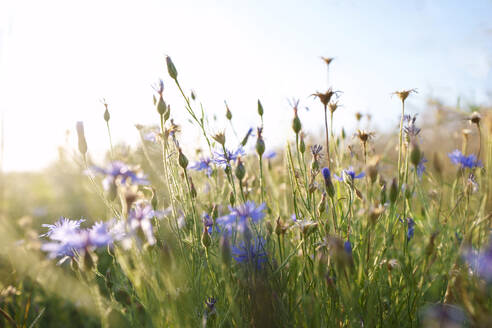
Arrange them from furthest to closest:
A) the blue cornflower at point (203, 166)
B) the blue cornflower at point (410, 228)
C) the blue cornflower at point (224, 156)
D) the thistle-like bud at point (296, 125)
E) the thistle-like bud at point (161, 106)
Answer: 1. the blue cornflower at point (203, 166)
2. the blue cornflower at point (410, 228)
3. the blue cornflower at point (224, 156)
4. the thistle-like bud at point (296, 125)
5. the thistle-like bud at point (161, 106)

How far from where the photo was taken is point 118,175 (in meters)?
0.93

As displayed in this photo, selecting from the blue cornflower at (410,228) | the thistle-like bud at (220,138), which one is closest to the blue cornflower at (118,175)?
the thistle-like bud at (220,138)

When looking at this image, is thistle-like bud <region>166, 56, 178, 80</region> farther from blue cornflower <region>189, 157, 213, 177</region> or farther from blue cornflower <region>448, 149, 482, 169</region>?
blue cornflower <region>448, 149, 482, 169</region>

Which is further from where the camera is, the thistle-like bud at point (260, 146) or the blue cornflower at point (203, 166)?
the blue cornflower at point (203, 166)

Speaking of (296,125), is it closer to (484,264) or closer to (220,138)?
(220,138)

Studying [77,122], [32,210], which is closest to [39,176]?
[32,210]

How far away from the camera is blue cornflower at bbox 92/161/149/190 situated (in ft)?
2.97

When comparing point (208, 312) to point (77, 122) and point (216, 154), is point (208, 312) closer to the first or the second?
point (216, 154)

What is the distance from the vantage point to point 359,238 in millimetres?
1272

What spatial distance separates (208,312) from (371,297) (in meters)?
0.47

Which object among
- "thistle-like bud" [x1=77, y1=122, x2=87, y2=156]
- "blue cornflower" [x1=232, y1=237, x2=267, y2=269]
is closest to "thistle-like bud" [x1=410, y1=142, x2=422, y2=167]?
"blue cornflower" [x1=232, y1=237, x2=267, y2=269]

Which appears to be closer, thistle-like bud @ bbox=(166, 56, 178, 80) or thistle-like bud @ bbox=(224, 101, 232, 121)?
thistle-like bud @ bbox=(166, 56, 178, 80)

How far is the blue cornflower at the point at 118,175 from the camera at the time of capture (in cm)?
91

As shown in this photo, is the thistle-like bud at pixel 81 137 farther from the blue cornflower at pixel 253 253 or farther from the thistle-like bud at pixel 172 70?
the blue cornflower at pixel 253 253
